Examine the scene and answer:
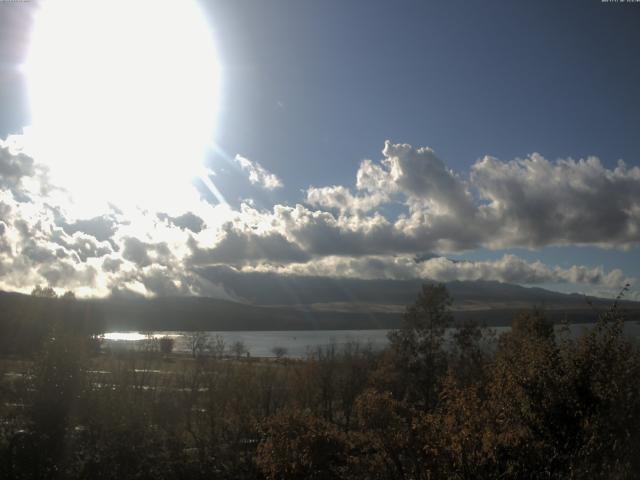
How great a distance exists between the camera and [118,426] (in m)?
36.2

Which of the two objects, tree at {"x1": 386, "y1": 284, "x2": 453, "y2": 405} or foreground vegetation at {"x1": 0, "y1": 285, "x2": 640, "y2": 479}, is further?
A: tree at {"x1": 386, "y1": 284, "x2": 453, "y2": 405}

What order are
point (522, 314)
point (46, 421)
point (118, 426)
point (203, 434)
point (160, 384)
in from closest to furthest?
point (46, 421) → point (118, 426) → point (203, 434) → point (522, 314) → point (160, 384)

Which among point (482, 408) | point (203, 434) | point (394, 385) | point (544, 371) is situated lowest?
point (203, 434)

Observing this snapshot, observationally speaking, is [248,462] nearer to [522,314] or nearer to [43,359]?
[43,359]

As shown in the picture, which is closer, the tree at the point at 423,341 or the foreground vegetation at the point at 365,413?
the foreground vegetation at the point at 365,413

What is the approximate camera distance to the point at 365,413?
19.0 meters

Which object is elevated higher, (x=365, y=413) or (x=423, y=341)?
(x=423, y=341)

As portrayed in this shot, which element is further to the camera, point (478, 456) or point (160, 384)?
point (160, 384)

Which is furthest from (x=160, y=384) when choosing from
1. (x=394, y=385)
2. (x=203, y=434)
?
(x=394, y=385)

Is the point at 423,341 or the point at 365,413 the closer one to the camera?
the point at 365,413

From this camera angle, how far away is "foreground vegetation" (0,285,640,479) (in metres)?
13.2

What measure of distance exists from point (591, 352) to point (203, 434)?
36.8 meters

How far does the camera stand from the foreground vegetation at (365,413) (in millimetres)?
13250

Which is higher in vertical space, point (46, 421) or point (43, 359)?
point (43, 359)
